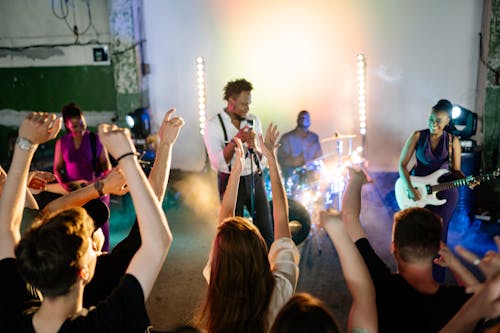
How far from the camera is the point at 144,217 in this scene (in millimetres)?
1756

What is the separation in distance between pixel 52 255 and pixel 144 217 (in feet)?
1.06

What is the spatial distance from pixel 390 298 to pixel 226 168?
2951mm

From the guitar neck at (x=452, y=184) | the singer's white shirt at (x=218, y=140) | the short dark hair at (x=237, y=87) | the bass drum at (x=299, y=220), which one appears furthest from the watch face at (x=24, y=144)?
the guitar neck at (x=452, y=184)

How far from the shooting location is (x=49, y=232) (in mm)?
1671

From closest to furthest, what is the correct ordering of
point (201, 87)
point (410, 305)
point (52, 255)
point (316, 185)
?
point (52, 255)
point (410, 305)
point (316, 185)
point (201, 87)

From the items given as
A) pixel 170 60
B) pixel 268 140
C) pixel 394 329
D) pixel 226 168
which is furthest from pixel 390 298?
pixel 170 60

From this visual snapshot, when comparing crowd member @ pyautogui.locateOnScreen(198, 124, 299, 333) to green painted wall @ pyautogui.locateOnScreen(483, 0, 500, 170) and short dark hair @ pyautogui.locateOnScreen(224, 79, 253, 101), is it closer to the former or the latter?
short dark hair @ pyautogui.locateOnScreen(224, 79, 253, 101)

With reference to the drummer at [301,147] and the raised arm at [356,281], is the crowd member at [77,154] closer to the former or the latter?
the drummer at [301,147]

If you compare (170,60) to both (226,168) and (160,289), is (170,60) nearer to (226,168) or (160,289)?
(226,168)

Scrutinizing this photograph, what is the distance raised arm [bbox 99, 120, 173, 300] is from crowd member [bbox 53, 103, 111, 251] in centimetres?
340

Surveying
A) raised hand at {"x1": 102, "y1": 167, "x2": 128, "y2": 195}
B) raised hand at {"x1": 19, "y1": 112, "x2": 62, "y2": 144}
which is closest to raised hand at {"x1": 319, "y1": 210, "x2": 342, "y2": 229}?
raised hand at {"x1": 102, "y1": 167, "x2": 128, "y2": 195}

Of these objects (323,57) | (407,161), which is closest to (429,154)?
(407,161)

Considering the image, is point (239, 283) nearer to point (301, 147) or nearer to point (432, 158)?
point (432, 158)

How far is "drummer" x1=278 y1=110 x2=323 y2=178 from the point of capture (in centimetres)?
704
